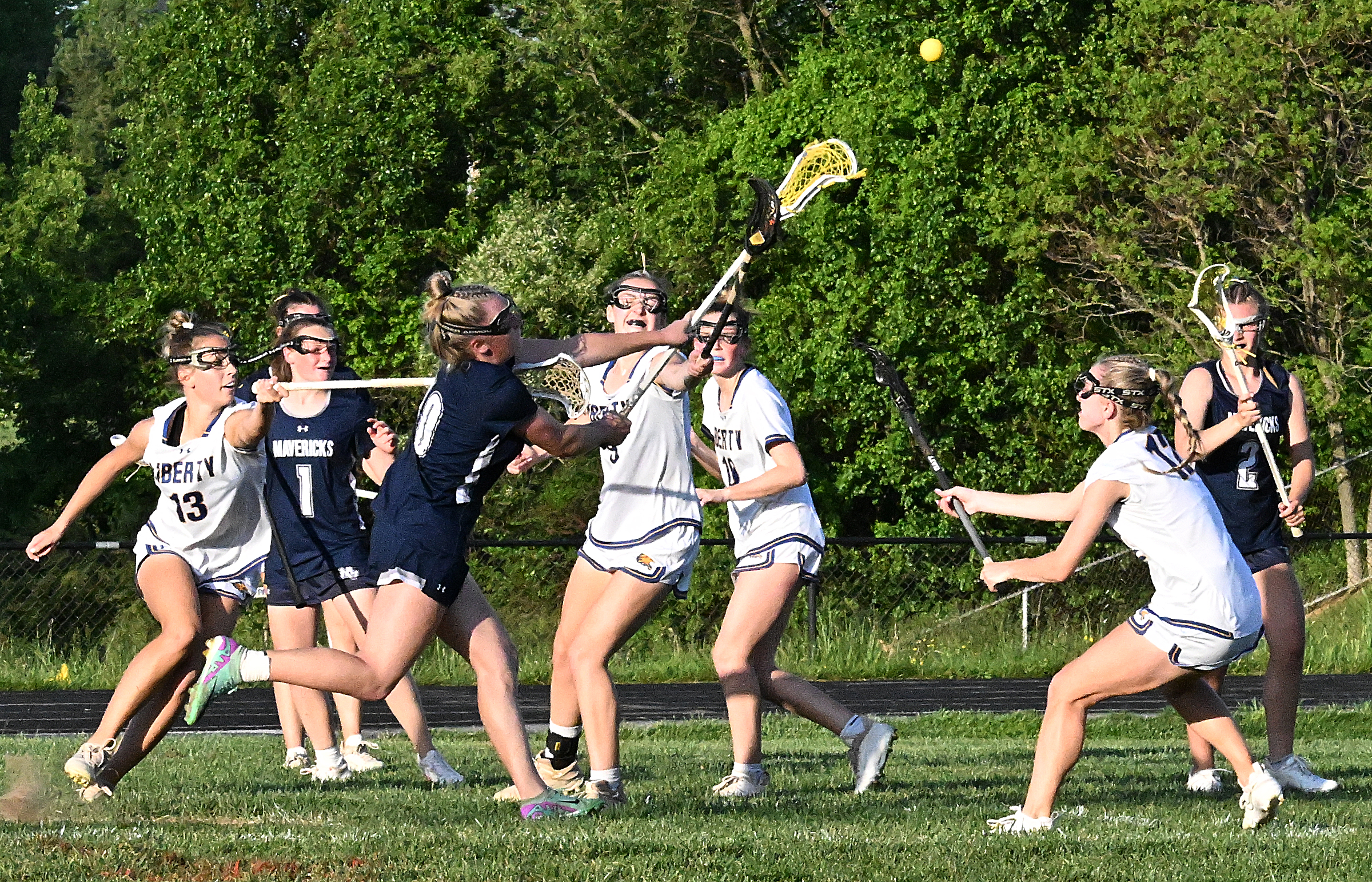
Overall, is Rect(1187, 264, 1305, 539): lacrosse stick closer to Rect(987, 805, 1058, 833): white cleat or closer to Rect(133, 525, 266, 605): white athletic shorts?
Rect(987, 805, 1058, 833): white cleat

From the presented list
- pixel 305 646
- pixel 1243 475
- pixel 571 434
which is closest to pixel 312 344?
pixel 305 646

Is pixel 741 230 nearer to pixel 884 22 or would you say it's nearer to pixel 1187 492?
pixel 884 22

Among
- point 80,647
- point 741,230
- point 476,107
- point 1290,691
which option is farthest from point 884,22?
point 1290,691

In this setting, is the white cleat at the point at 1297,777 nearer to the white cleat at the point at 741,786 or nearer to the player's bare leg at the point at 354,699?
the white cleat at the point at 741,786

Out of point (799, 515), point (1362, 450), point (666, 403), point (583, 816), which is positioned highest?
point (666, 403)

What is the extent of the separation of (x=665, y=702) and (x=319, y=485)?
7130mm

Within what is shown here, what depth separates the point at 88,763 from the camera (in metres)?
7.16

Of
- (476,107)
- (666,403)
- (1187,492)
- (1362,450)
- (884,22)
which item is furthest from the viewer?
(476,107)

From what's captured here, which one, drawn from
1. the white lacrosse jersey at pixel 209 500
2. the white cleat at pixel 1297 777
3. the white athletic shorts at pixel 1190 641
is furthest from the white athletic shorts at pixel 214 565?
the white cleat at pixel 1297 777

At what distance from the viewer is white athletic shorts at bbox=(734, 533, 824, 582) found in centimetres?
772

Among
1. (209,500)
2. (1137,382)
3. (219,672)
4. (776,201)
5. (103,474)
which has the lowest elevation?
(219,672)

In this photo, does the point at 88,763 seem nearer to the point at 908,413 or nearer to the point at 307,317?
the point at 307,317

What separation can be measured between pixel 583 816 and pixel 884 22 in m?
22.4

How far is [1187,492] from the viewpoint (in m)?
6.37
